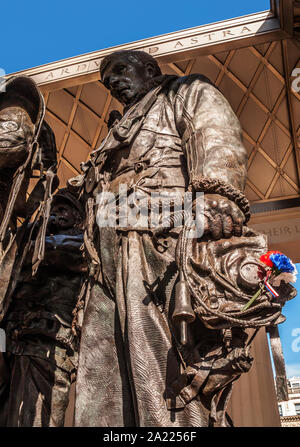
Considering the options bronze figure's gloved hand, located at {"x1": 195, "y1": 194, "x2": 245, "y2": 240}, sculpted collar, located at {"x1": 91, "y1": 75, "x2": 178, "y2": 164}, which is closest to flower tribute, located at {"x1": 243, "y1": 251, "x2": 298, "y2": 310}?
bronze figure's gloved hand, located at {"x1": 195, "y1": 194, "x2": 245, "y2": 240}

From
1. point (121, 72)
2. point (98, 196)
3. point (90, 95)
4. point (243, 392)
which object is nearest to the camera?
point (98, 196)

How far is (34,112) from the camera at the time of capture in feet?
11.6

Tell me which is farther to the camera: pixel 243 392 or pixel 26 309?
pixel 243 392

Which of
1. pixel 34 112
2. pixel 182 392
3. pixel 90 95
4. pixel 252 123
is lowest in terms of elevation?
pixel 182 392

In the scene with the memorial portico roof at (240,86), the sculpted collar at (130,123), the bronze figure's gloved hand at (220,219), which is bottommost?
the bronze figure's gloved hand at (220,219)

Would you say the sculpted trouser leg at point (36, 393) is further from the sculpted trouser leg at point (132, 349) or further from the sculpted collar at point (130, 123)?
the sculpted collar at point (130, 123)

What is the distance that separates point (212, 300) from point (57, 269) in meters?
1.75

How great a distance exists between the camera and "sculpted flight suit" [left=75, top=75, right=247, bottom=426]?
2.21m

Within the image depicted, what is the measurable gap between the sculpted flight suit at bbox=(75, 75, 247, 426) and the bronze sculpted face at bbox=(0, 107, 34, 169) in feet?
Result: 1.84

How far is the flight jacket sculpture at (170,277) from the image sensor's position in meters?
2.15

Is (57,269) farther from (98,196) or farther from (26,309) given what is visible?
(98,196)

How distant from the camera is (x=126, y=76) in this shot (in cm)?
339

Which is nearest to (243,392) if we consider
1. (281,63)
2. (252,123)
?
(252,123)

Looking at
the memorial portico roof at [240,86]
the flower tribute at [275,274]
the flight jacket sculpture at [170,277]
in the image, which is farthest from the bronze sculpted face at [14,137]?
the memorial portico roof at [240,86]
